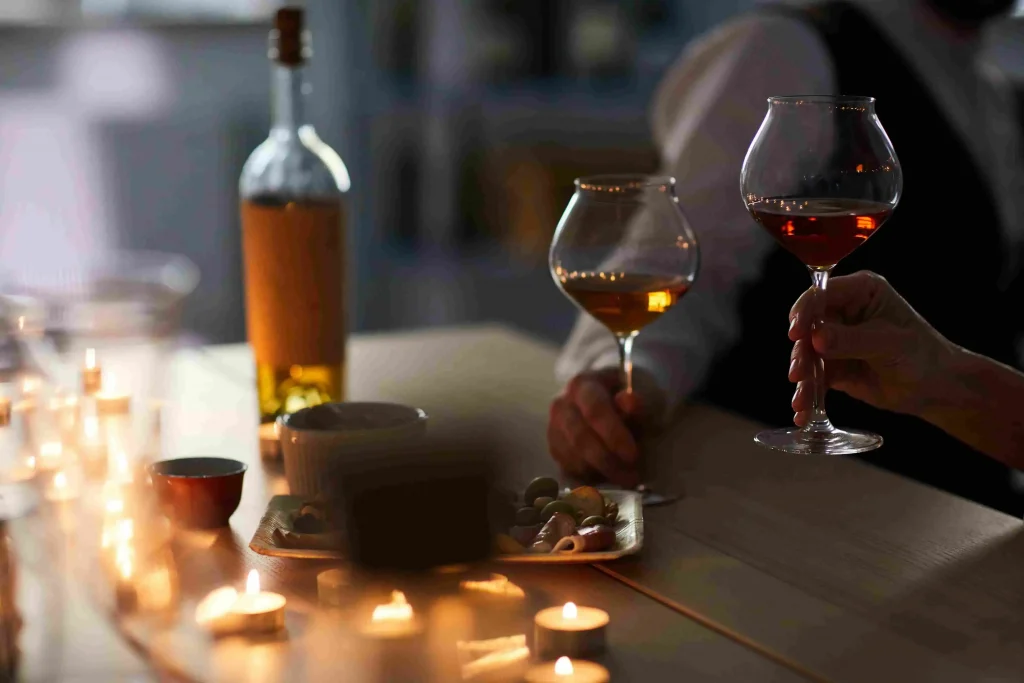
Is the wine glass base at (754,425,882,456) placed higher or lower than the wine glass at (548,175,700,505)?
lower

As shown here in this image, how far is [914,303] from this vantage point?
1672mm

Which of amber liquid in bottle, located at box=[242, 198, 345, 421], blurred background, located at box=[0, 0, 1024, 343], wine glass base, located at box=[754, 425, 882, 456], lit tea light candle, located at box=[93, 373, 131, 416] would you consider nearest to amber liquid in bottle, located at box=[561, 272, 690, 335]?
wine glass base, located at box=[754, 425, 882, 456]

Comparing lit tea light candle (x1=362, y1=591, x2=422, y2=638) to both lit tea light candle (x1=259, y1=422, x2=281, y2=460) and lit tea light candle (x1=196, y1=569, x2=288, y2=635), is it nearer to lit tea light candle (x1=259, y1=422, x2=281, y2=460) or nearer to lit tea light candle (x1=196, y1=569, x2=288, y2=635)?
lit tea light candle (x1=196, y1=569, x2=288, y2=635)

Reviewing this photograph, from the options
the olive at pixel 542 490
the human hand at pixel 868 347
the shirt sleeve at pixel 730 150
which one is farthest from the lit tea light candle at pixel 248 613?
the shirt sleeve at pixel 730 150

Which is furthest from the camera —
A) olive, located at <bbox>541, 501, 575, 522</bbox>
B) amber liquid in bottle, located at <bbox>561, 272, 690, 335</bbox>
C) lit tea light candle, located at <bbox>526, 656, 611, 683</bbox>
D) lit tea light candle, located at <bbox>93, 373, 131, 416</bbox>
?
lit tea light candle, located at <bbox>93, 373, 131, 416</bbox>

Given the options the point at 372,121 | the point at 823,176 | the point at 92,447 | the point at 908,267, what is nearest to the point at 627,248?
Result: the point at 823,176

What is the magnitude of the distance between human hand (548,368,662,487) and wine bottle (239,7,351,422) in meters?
0.23

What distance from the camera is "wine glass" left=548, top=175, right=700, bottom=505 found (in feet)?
3.24

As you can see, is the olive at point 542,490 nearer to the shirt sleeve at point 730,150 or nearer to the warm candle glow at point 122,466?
the warm candle glow at point 122,466

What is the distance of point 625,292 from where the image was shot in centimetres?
100

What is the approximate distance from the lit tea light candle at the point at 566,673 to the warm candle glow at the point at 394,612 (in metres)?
0.10

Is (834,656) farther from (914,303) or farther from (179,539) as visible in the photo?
(914,303)

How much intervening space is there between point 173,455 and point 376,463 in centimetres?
40

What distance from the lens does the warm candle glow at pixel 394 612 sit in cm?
75
